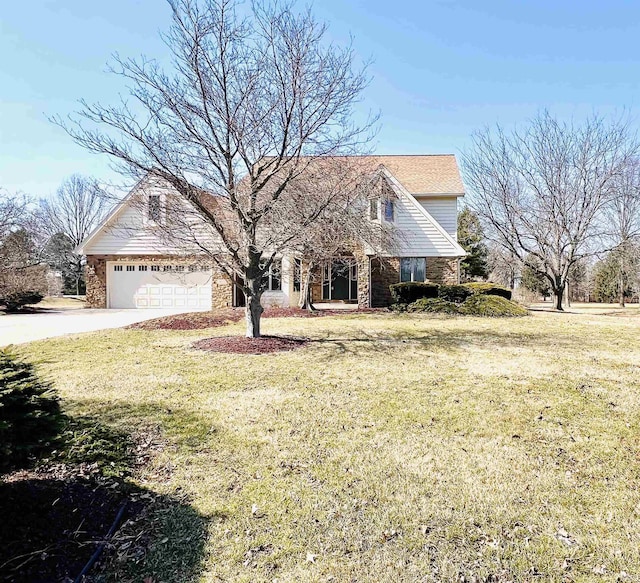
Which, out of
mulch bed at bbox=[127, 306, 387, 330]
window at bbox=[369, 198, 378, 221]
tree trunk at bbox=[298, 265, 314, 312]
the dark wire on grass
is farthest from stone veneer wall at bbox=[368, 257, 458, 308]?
the dark wire on grass

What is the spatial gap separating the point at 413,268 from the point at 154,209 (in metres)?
13.7

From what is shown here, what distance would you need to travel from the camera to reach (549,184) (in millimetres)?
21938

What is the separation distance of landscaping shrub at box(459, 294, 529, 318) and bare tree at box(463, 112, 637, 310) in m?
6.77

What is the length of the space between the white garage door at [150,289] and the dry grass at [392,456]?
11.8m

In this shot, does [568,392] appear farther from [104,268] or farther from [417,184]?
[104,268]

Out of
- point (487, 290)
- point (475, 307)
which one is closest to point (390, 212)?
point (487, 290)

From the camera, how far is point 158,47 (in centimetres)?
930

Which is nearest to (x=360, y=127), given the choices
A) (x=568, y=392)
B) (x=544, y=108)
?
(x=568, y=392)

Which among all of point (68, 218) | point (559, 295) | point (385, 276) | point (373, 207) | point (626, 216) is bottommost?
point (559, 295)

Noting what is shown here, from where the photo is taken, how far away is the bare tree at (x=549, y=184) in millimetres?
21391

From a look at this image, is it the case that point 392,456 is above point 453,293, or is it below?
below

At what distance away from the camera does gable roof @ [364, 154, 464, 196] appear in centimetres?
2186

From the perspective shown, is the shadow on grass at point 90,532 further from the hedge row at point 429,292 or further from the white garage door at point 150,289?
the white garage door at point 150,289

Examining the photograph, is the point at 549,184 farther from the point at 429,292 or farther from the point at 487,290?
the point at 429,292
